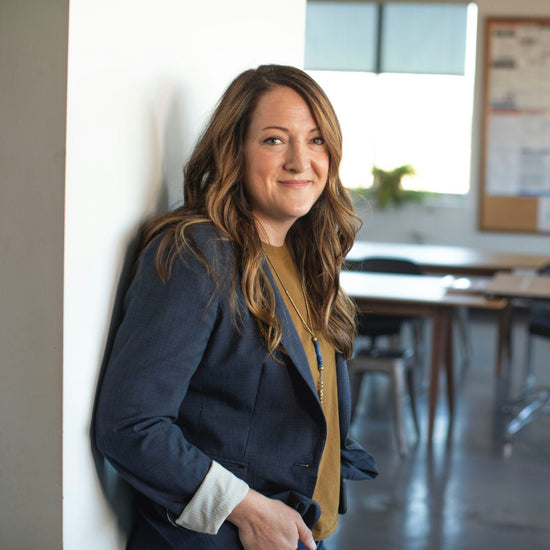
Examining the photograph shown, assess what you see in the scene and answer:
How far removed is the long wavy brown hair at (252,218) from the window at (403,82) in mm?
7123

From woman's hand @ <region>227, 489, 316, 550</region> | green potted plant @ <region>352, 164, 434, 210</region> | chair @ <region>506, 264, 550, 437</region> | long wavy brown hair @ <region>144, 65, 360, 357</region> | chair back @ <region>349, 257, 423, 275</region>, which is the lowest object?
chair @ <region>506, 264, 550, 437</region>

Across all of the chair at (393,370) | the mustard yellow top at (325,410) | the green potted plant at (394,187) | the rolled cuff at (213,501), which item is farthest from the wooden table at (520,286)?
the green potted plant at (394,187)

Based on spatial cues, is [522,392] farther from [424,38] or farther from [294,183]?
[424,38]

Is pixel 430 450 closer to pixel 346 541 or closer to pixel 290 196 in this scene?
pixel 346 541

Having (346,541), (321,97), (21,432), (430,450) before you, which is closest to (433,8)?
(430,450)

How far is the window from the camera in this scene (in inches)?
334

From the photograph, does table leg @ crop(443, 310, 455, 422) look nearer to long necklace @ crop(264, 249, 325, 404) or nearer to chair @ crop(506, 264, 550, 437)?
chair @ crop(506, 264, 550, 437)

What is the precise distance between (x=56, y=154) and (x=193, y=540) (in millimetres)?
634

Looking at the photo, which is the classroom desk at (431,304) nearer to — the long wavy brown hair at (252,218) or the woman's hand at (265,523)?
the long wavy brown hair at (252,218)

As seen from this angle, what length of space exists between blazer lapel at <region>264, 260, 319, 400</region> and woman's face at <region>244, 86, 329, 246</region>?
0.40 feet

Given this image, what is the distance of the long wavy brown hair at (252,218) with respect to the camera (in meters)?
1.22

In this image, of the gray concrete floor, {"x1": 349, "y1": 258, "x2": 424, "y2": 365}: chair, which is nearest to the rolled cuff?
Answer: the gray concrete floor

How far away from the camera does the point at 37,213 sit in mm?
997

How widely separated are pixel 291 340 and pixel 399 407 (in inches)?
111
